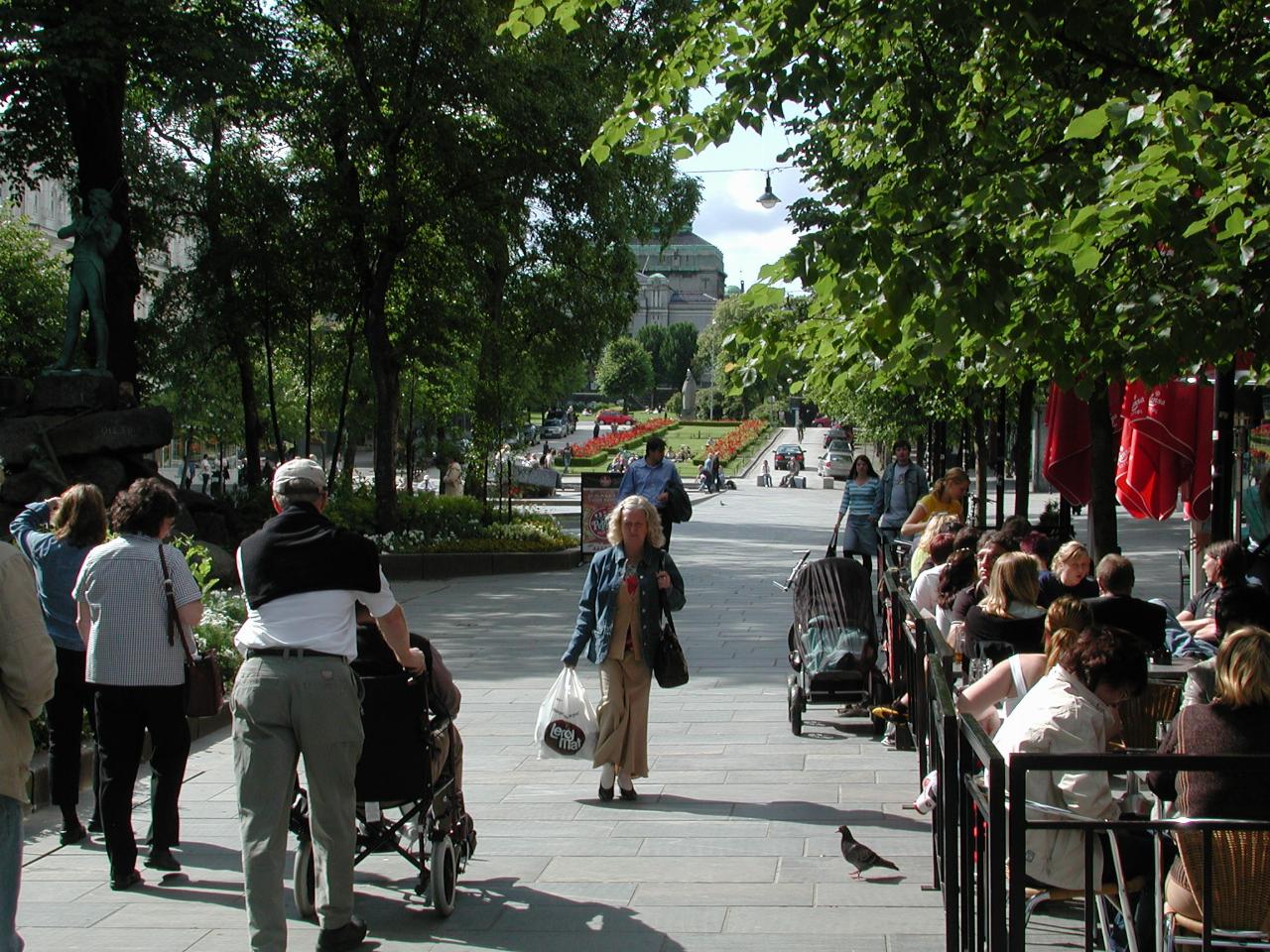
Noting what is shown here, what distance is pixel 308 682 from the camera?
520 cm

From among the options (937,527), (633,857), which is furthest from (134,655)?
(937,527)

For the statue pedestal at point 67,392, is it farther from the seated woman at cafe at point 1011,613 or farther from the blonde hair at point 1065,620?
the blonde hair at point 1065,620

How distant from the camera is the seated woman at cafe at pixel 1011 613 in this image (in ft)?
24.7

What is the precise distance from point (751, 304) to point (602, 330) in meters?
19.8

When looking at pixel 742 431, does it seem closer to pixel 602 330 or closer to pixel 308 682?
pixel 602 330

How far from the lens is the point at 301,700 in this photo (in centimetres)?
519

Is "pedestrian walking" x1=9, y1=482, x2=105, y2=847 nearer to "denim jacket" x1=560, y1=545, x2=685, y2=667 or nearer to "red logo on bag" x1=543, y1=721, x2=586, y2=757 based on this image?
"red logo on bag" x1=543, y1=721, x2=586, y2=757

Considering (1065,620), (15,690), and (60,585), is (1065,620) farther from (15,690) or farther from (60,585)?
(60,585)

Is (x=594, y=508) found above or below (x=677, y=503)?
below

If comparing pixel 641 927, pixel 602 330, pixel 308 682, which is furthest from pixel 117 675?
pixel 602 330

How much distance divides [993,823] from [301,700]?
8.23 ft

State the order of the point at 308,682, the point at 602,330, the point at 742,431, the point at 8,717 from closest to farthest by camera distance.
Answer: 1. the point at 8,717
2. the point at 308,682
3. the point at 602,330
4. the point at 742,431

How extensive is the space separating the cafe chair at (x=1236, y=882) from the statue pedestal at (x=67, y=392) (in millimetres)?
15569

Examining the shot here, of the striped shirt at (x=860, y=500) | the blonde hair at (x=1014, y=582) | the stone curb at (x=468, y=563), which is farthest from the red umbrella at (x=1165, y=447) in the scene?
the stone curb at (x=468, y=563)
